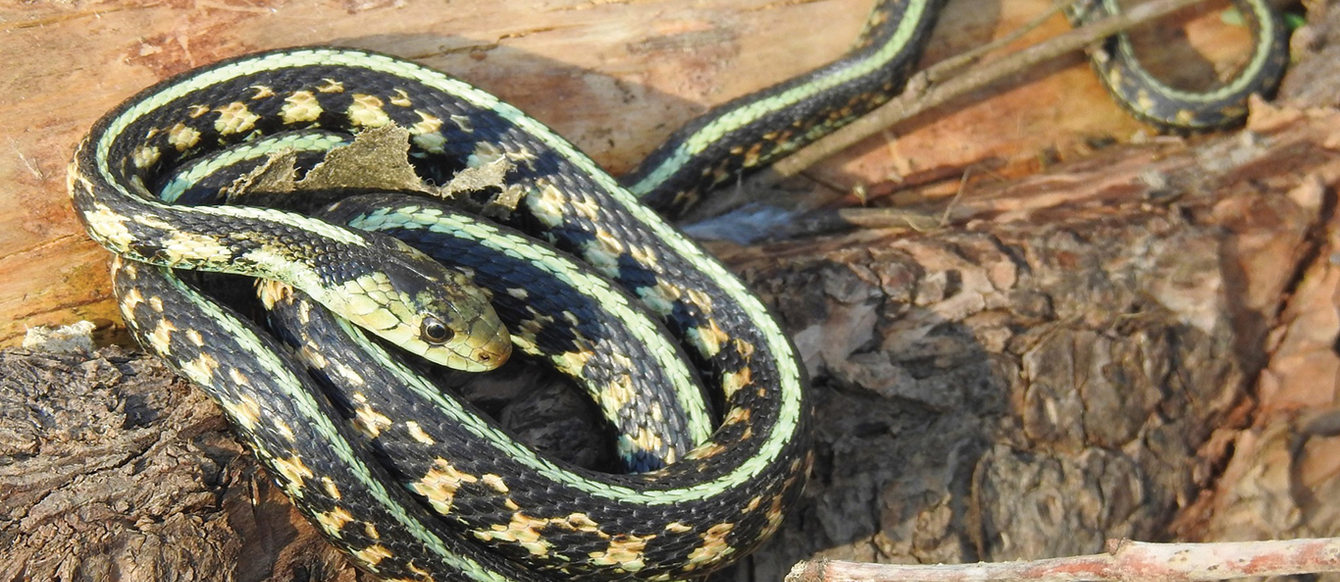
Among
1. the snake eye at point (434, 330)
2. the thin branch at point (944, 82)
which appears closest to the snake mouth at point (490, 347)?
the snake eye at point (434, 330)

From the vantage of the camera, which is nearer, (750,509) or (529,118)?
(750,509)

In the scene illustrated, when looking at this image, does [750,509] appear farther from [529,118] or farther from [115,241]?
[115,241]

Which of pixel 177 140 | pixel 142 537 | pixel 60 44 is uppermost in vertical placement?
pixel 60 44

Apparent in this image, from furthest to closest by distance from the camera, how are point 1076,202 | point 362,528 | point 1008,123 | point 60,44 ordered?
1. point 1008,123
2. point 1076,202
3. point 60,44
4. point 362,528

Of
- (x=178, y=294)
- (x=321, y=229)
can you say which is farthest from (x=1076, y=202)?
(x=178, y=294)

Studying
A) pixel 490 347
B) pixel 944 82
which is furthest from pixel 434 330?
pixel 944 82

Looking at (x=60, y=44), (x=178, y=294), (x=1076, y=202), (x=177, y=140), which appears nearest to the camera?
(x=178, y=294)

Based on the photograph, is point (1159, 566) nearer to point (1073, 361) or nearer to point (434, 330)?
point (1073, 361)
